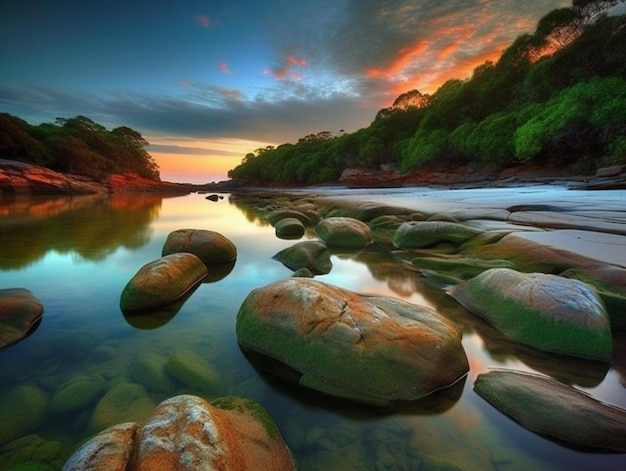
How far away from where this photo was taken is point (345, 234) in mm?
8477

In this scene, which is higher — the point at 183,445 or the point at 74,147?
the point at 74,147

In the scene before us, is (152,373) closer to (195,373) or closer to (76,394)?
(195,373)

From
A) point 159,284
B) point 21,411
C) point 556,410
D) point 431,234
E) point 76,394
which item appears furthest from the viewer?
point 431,234

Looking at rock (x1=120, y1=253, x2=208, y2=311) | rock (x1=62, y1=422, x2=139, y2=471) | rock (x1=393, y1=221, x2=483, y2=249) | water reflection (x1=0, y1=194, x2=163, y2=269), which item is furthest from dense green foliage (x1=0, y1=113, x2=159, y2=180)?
rock (x1=62, y1=422, x2=139, y2=471)

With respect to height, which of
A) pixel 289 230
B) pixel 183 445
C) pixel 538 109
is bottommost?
pixel 289 230

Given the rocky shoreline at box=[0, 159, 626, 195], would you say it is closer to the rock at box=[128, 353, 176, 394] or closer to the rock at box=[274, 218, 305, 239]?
the rock at box=[274, 218, 305, 239]

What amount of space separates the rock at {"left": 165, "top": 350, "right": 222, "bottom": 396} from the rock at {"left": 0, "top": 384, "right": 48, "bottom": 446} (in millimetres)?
892

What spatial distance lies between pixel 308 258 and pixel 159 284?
2.85m

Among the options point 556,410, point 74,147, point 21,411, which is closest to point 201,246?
point 21,411

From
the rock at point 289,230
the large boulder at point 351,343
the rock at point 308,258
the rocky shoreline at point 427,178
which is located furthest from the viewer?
the rocky shoreline at point 427,178

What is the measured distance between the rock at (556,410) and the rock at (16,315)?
459cm

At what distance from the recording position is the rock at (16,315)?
11.2ft

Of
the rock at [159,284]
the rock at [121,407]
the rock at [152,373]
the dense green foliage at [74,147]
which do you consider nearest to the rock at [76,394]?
the rock at [121,407]

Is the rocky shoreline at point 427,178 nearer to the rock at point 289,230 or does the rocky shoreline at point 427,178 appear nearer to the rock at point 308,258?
the rock at point 289,230
